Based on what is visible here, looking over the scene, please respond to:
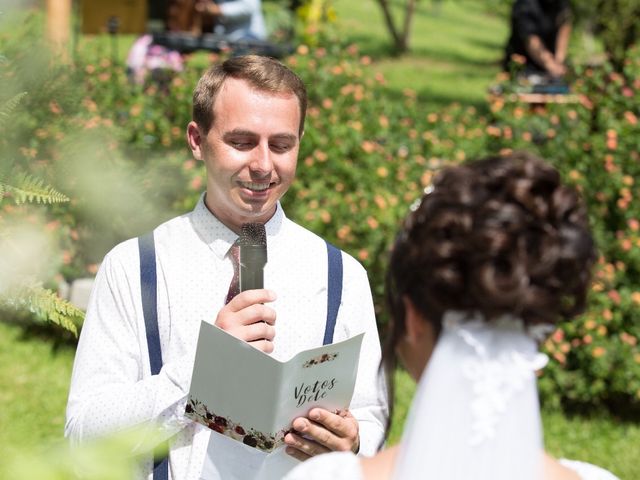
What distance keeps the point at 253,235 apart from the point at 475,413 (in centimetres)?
87

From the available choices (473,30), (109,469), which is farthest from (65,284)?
(473,30)

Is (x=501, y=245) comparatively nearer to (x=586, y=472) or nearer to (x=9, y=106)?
(x=586, y=472)

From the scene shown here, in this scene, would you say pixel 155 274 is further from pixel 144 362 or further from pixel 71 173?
pixel 71 173

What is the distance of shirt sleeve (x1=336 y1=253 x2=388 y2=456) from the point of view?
7.19 feet

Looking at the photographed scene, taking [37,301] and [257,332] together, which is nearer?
[257,332]

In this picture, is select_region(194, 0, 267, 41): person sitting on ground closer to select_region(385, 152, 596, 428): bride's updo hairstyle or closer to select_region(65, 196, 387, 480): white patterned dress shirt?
select_region(65, 196, 387, 480): white patterned dress shirt

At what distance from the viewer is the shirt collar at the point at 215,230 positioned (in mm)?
2172

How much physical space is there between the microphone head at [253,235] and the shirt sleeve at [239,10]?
26.5 ft

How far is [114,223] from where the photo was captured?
5281 mm

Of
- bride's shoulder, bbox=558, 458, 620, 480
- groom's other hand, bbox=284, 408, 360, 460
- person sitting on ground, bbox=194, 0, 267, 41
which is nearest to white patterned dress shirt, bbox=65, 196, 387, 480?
groom's other hand, bbox=284, 408, 360, 460

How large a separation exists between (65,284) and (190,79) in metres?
1.55

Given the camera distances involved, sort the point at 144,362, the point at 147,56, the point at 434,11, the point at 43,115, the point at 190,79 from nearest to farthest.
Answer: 1. the point at 144,362
2. the point at 43,115
3. the point at 190,79
4. the point at 147,56
5. the point at 434,11

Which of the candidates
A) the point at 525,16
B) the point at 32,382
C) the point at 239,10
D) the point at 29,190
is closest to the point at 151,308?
the point at 29,190

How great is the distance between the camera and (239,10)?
32.7 feet
